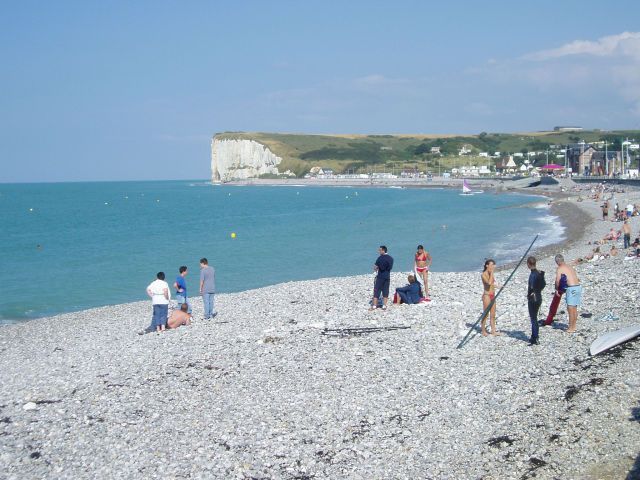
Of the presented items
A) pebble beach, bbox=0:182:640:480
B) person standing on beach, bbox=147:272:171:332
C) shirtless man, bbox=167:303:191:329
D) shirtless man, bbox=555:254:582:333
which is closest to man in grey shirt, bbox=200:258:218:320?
shirtless man, bbox=167:303:191:329

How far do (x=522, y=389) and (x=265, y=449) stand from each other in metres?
3.98

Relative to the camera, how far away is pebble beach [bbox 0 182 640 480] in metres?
8.52

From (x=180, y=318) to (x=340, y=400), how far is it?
760 centimetres

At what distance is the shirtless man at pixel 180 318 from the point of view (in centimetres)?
1695

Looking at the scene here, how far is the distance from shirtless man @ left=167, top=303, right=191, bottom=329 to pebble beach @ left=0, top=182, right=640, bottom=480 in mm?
519

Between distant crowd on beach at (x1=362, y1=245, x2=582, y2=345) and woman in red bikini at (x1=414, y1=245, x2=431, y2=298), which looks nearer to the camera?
distant crowd on beach at (x1=362, y1=245, x2=582, y2=345)

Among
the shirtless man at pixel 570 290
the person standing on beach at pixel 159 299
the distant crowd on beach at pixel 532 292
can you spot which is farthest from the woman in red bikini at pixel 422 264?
the person standing on beach at pixel 159 299

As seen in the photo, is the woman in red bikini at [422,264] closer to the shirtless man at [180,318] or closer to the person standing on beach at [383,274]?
the person standing on beach at [383,274]

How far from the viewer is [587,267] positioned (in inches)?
871

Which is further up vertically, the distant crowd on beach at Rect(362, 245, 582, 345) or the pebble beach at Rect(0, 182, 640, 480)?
the distant crowd on beach at Rect(362, 245, 582, 345)

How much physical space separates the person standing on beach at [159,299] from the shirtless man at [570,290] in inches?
346

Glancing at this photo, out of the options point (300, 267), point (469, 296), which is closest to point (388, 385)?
point (469, 296)

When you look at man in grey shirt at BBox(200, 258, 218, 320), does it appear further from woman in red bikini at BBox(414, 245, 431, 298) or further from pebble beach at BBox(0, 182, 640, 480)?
woman in red bikini at BBox(414, 245, 431, 298)

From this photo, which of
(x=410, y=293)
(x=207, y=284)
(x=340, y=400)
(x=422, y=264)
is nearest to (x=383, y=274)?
(x=410, y=293)
